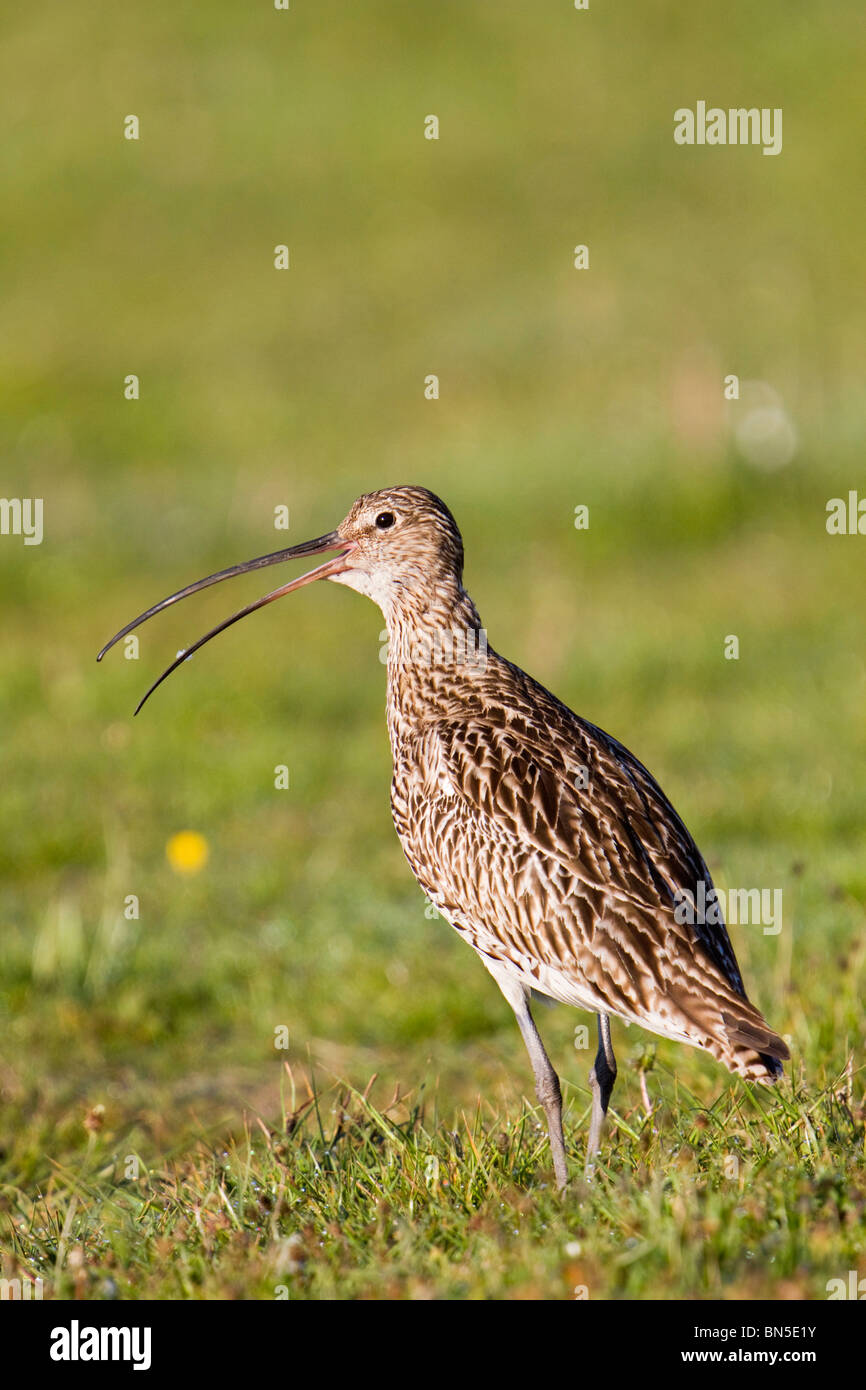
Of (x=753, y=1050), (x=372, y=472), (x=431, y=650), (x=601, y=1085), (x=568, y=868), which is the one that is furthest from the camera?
(x=372, y=472)

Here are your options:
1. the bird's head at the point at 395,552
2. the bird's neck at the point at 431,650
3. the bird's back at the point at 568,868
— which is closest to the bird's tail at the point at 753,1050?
the bird's back at the point at 568,868

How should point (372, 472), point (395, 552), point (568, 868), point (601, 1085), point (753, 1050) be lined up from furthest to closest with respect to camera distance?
point (372, 472), point (395, 552), point (601, 1085), point (568, 868), point (753, 1050)

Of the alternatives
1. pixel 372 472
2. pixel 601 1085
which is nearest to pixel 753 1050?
pixel 601 1085

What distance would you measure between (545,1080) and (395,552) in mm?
1960

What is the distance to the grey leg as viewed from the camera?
4.47 m

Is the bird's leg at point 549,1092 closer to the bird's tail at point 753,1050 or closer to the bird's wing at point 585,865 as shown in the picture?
the bird's wing at point 585,865

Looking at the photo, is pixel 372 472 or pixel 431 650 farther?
pixel 372 472

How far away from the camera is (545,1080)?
477 cm

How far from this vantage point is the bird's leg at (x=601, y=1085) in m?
4.63

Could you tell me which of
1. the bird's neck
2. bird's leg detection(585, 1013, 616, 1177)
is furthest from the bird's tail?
the bird's neck

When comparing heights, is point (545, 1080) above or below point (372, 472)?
below

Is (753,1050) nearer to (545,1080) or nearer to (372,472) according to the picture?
(545,1080)
